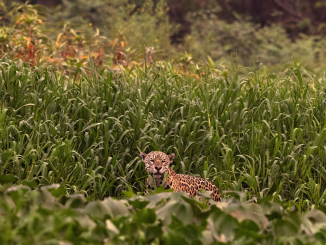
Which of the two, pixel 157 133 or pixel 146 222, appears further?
pixel 157 133

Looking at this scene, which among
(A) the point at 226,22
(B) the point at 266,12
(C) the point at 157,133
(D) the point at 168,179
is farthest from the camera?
(B) the point at 266,12

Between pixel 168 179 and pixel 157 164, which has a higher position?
pixel 157 164

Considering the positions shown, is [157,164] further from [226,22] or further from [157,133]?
[226,22]

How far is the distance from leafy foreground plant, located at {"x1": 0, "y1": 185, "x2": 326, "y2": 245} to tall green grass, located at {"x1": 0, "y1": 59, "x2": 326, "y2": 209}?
2219 millimetres

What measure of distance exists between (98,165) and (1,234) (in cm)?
336

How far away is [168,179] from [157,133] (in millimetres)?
1278

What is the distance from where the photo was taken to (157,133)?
6.03m

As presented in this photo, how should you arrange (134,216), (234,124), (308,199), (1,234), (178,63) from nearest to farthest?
(1,234), (134,216), (308,199), (234,124), (178,63)

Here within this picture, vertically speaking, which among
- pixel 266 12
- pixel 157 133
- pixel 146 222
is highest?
pixel 146 222

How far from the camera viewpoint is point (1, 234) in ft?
7.91

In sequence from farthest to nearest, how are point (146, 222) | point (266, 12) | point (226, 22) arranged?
1. point (266, 12)
2. point (226, 22)
3. point (146, 222)

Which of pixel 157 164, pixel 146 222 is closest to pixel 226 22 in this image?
pixel 157 164

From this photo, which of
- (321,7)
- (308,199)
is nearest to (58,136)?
(308,199)

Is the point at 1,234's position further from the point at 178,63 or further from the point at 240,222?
the point at 178,63
